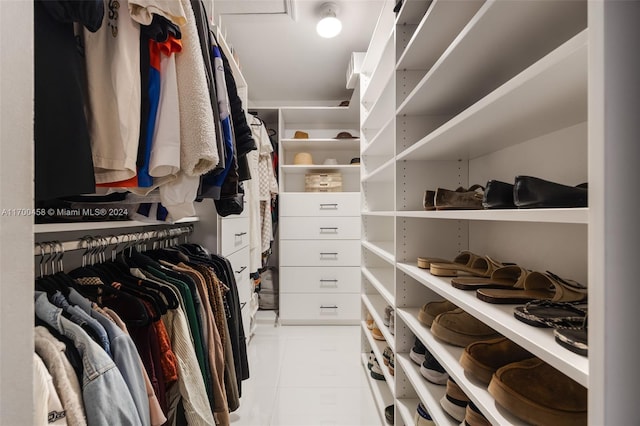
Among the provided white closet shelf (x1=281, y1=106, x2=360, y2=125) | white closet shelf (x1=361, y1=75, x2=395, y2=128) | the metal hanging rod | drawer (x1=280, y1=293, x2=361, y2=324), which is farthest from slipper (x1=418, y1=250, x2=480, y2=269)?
white closet shelf (x1=281, y1=106, x2=360, y2=125)

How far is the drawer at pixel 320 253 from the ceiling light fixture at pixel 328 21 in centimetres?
160

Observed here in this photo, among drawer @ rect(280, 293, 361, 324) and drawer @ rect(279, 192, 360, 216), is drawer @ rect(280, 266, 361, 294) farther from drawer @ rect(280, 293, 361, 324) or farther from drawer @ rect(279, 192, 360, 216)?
drawer @ rect(279, 192, 360, 216)

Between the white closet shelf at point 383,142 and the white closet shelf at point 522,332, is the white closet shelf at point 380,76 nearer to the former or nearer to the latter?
the white closet shelf at point 383,142

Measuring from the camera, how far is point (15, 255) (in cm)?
41

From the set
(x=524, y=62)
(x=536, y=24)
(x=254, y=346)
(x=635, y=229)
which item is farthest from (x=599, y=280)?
(x=254, y=346)

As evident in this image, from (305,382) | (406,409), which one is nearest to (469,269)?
(406,409)

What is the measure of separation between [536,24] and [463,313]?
2.54 feet

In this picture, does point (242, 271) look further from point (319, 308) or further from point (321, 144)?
point (321, 144)

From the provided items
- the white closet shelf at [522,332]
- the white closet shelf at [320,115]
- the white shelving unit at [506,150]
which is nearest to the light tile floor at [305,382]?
the white shelving unit at [506,150]

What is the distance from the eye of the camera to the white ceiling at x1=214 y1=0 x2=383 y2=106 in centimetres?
187

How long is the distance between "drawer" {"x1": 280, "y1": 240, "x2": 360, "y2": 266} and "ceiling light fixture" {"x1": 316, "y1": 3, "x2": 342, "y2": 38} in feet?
5.25

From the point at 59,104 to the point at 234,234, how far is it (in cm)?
132

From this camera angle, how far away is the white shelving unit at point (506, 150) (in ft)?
1.19

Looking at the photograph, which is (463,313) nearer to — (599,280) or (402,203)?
(402,203)
